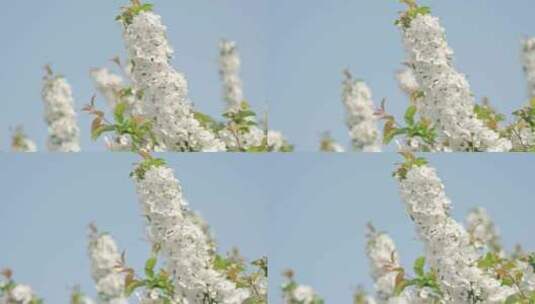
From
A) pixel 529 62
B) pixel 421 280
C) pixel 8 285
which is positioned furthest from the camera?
pixel 529 62

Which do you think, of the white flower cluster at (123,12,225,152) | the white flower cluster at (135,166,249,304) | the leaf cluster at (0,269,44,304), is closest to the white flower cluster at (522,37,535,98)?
the white flower cluster at (123,12,225,152)

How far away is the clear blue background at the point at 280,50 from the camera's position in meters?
4.49

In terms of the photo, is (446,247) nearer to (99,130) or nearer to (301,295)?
(301,295)

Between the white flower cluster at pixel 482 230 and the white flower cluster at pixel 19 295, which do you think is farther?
the white flower cluster at pixel 482 230

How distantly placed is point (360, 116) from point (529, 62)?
749 millimetres

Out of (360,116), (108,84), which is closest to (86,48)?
(108,84)

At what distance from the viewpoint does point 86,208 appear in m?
4.54

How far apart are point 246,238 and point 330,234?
34 centimetres

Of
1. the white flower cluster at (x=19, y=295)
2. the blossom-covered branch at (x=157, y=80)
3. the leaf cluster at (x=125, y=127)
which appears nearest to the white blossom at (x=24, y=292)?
the white flower cluster at (x=19, y=295)

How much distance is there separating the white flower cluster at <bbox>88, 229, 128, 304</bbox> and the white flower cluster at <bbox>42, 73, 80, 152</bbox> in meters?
0.36

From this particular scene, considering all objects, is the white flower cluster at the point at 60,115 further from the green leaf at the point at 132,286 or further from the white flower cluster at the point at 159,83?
the green leaf at the point at 132,286

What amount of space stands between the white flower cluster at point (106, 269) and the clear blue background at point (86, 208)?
3 centimetres

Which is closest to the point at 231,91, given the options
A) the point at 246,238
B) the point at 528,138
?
the point at 246,238

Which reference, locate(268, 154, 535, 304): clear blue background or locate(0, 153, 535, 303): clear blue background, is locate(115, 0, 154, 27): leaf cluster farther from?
locate(268, 154, 535, 304): clear blue background
